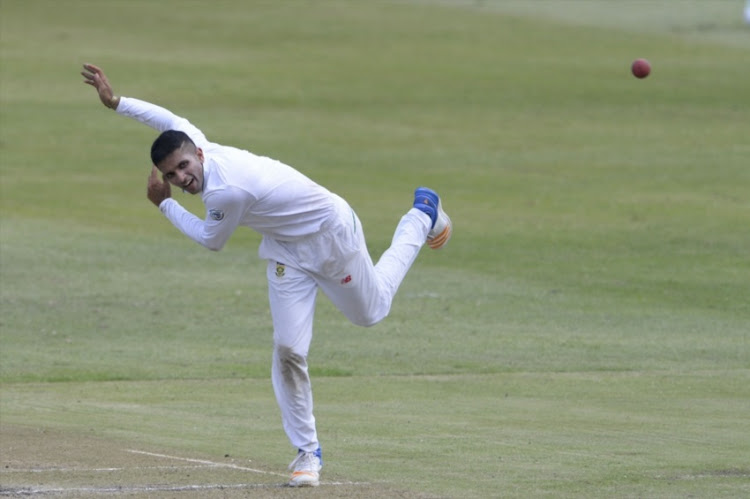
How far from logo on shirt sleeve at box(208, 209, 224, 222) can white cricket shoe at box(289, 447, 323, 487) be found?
1.58m

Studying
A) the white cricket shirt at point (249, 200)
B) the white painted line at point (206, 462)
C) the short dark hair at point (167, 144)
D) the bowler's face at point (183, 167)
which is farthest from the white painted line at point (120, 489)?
the short dark hair at point (167, 144)

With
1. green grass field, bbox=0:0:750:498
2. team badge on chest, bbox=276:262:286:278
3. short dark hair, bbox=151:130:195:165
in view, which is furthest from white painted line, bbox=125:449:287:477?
short dark hair, bbox=151:130:195:165

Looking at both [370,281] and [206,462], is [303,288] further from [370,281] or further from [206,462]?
[206,462]

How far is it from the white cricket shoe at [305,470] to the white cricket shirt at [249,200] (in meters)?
1.38

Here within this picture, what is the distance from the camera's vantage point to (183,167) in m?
8.20

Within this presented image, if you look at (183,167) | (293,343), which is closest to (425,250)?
(293,343)

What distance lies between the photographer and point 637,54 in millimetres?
42656

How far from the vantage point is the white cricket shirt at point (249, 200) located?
27.2ft

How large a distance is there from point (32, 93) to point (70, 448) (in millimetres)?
27664

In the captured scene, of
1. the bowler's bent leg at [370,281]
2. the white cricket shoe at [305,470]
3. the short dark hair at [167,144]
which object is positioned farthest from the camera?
the bowler's bent leg at [370,281]

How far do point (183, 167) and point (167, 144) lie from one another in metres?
0.17

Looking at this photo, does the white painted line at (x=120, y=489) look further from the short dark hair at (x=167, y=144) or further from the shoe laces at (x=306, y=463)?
the short dark hair at (x=167, y=144)

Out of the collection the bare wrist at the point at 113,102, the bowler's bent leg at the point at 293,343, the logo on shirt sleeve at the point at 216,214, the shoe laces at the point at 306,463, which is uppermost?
the bare wrist at the point at 113,102

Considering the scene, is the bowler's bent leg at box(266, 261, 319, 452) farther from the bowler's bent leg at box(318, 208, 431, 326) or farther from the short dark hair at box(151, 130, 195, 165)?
the short dark hair at box(151, 130, 195, 165)
